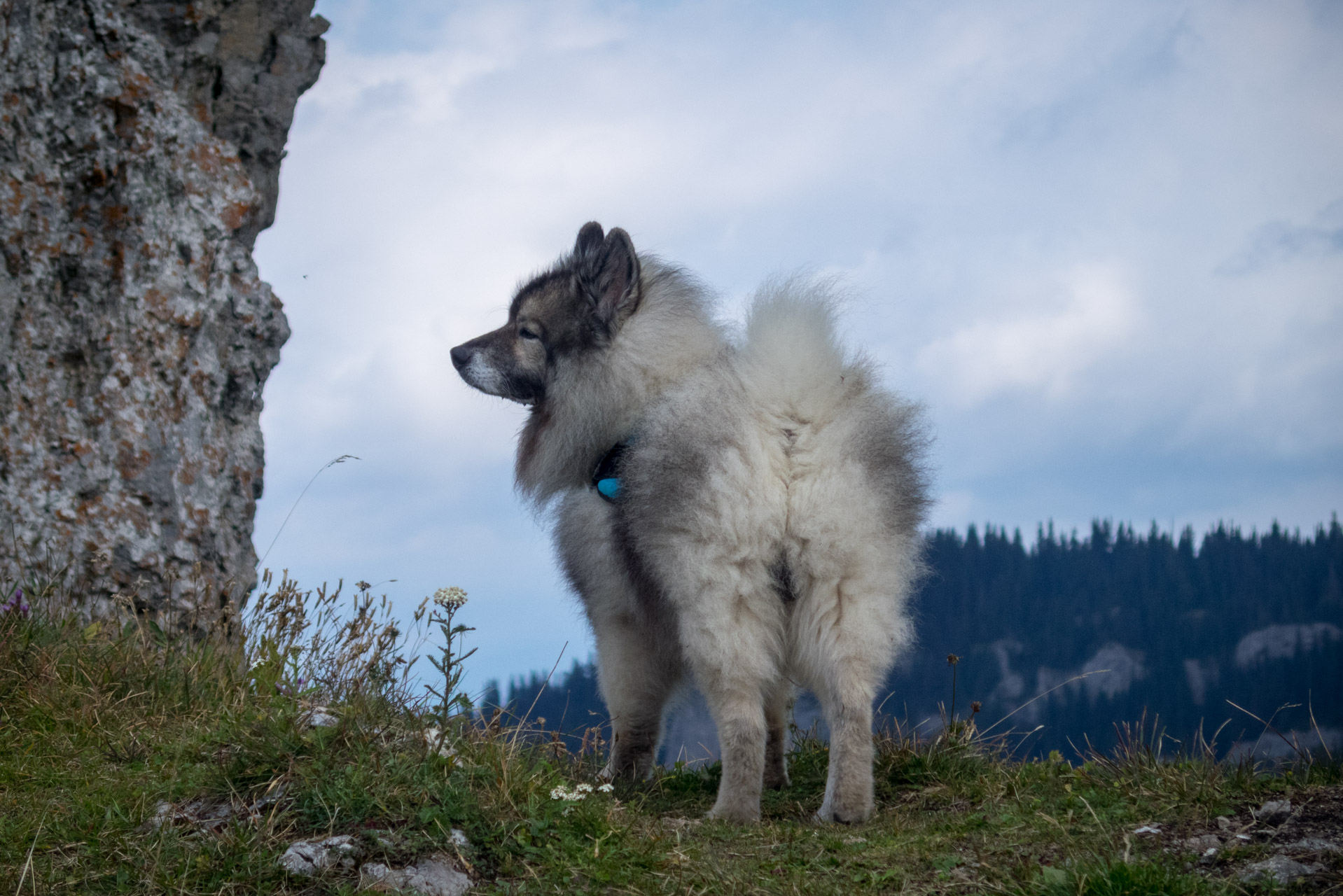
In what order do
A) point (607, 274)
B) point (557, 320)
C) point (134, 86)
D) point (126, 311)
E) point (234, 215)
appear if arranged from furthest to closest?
point (234, 215) → point (134, 86) → point (126, 311) → point (557, 320) → point (607, 274)

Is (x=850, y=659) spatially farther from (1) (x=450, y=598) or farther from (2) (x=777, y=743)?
(1) (x=450, y=598)

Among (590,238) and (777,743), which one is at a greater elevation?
(590,238)

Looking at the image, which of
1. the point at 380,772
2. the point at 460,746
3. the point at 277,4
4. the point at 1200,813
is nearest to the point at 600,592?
the point at 460,746

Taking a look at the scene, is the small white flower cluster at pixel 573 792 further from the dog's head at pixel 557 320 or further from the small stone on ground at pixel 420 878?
the dog's head at pixel 557 320

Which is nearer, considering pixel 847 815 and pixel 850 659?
pixel 847 815

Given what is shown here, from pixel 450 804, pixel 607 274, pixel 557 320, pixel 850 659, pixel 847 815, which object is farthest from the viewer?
pixel 557 320

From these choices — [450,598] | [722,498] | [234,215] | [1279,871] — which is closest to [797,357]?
[722,498]

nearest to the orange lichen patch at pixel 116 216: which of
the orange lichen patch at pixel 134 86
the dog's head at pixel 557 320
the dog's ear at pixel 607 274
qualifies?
the orange lichen patch at pixel 134 86

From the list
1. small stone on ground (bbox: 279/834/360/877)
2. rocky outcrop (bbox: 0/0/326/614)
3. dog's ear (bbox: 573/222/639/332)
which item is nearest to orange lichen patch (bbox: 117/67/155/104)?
rocky outcrop (bbox: 0/0/326/614)

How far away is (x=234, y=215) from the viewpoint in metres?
6.84

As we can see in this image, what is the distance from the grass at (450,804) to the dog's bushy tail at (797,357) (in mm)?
1760

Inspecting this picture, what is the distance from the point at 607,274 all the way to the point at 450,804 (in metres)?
2.77

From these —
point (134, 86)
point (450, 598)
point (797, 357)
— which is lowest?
point (450, 598)

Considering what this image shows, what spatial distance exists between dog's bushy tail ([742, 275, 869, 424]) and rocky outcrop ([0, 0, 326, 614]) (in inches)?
129
